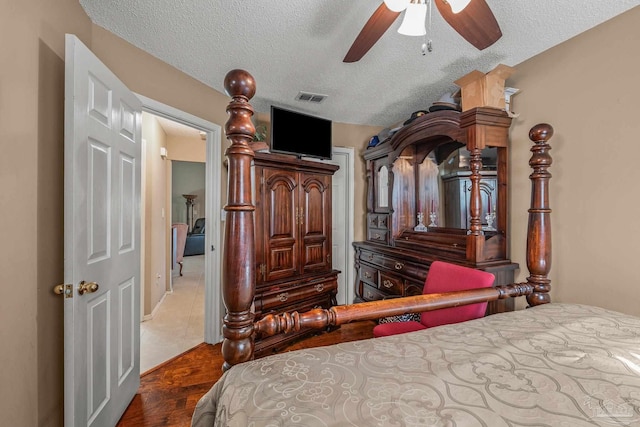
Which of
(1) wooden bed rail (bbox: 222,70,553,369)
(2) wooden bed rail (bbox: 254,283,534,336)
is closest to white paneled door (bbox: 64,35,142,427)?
(1) wooden bed rail (bbox: 222,70,553,369)

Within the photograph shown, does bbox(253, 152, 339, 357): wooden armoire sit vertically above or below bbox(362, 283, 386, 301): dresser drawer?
above

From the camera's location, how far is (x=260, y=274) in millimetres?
2451

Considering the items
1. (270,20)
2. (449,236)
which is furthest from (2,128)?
(449,236)

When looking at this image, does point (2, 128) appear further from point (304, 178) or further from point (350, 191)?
point (350, 191)

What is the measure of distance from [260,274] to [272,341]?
1.97ft

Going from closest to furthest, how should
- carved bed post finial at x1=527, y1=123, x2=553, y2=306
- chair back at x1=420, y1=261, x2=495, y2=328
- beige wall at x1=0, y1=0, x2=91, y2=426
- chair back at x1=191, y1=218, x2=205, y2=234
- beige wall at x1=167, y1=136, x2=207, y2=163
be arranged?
beige wall at x1=0, y1=0, x2=91, y2=426, carved bed post finial at x1=527, y1=123, x2=553, y2=306, chair back at x1=420, y1=261, x2=495, y2=328, beige wall at x1=167, y1=136, x2=207, y2=163, chair back at x1=191, y1=218, x2=205, y2=234

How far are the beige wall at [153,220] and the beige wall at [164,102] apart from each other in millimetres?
1351

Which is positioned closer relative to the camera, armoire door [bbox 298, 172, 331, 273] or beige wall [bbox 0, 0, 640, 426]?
beige wall [bbox 0, 0, 640, 426]

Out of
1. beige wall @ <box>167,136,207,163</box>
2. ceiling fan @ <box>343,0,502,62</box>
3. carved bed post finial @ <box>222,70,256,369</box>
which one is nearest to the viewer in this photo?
carved bed post finial @ <box>222,70,256,369</box>

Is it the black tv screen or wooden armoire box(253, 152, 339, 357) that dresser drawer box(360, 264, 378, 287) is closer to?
wooden armoire box(253, 152, 339, 357)

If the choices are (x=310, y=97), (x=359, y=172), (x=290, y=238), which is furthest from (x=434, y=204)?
(x=310, y=97)

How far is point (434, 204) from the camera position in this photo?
275 cm

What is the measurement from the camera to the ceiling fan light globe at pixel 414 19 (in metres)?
1.25

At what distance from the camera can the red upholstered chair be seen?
164 cm
